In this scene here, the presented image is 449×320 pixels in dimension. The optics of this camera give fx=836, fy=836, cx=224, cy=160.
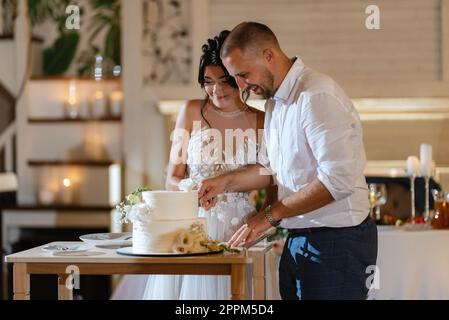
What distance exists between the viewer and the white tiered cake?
1.99 m

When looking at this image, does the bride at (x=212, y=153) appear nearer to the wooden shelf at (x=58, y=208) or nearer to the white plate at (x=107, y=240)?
the white plate at (x=107, y=240)

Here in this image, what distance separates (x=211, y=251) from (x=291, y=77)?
468 millimetres

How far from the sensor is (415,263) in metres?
3.33

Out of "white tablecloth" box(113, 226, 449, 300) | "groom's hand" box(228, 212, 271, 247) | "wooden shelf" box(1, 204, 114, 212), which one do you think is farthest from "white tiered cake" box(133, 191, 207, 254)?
"wooden shelf" box(1, 204, 114, 212)

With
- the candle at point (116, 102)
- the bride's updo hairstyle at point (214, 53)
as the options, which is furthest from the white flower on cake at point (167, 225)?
the candle at point (116, 102)

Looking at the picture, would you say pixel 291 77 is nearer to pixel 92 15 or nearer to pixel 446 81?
pixel 446 81

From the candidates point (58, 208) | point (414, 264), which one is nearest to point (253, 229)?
point (414, 264)

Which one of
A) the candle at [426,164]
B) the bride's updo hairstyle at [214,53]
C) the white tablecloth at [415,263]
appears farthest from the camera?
the candle at [426,164]

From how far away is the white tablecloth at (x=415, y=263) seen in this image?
3.32m

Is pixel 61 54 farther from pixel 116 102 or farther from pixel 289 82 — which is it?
pixel 289 82

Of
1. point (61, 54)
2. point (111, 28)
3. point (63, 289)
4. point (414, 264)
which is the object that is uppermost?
point (111, 28)

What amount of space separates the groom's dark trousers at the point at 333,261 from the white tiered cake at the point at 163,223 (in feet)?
0.88

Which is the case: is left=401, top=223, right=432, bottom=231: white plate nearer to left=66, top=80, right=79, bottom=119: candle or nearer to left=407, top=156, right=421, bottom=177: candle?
left=407, top=156, right=421, bottom=177: candle

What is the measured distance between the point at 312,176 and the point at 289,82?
24 cm
